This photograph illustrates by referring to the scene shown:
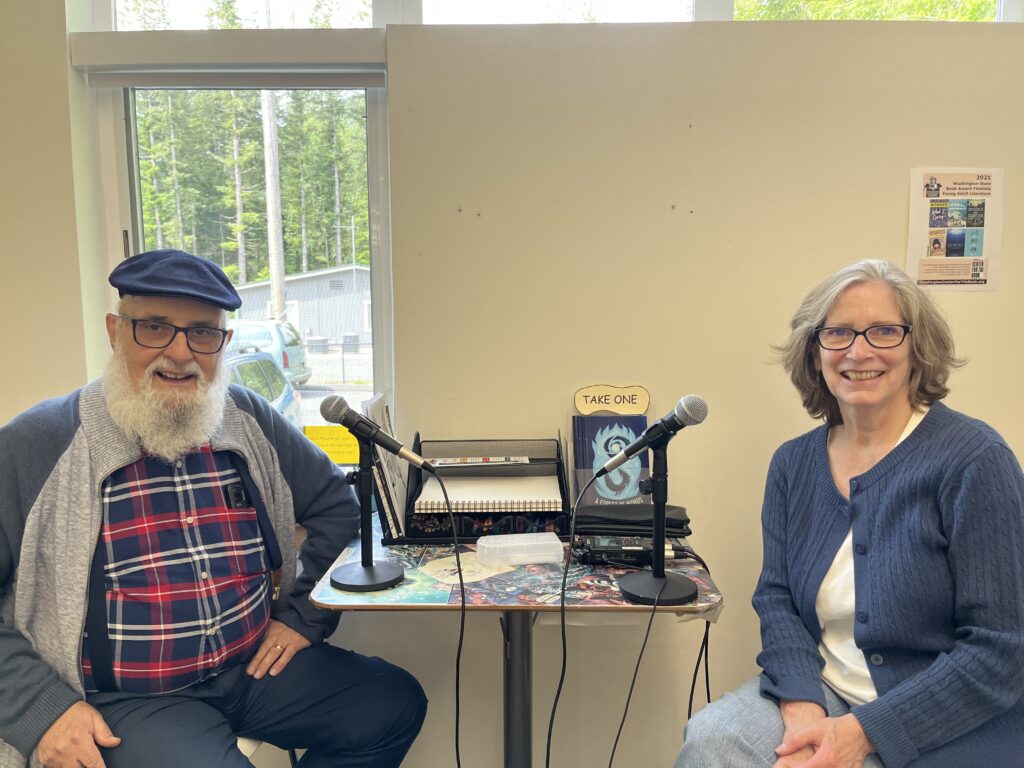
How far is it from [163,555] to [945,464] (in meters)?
1.50

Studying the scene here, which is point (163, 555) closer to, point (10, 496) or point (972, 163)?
point (10, 496)

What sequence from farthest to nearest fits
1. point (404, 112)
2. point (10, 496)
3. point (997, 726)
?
point (404, 112) < point (10, 496) < point (997, 726)

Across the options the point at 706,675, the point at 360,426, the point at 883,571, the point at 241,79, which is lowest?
the point at 706,675

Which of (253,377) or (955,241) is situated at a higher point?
(955,241)

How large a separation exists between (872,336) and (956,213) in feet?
2.54

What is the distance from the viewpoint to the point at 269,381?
81.0 inches

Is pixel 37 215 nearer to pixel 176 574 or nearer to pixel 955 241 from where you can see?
pixel 176 574

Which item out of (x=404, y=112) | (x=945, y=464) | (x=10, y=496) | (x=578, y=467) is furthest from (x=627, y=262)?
(x=10, y=496)

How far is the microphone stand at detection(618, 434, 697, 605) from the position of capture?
4.22 feet

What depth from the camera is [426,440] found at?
189 cm

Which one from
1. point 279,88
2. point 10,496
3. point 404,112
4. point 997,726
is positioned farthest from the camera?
point 279,88

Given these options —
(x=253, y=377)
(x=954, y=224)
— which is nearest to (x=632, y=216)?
(x=954, y=224)

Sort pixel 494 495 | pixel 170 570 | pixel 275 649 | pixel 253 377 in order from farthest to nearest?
pixel 253 377 < pixel 494 495 < pixel 275 649 < pixel 170 570

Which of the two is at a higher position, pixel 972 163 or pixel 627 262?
pixel 972 163
